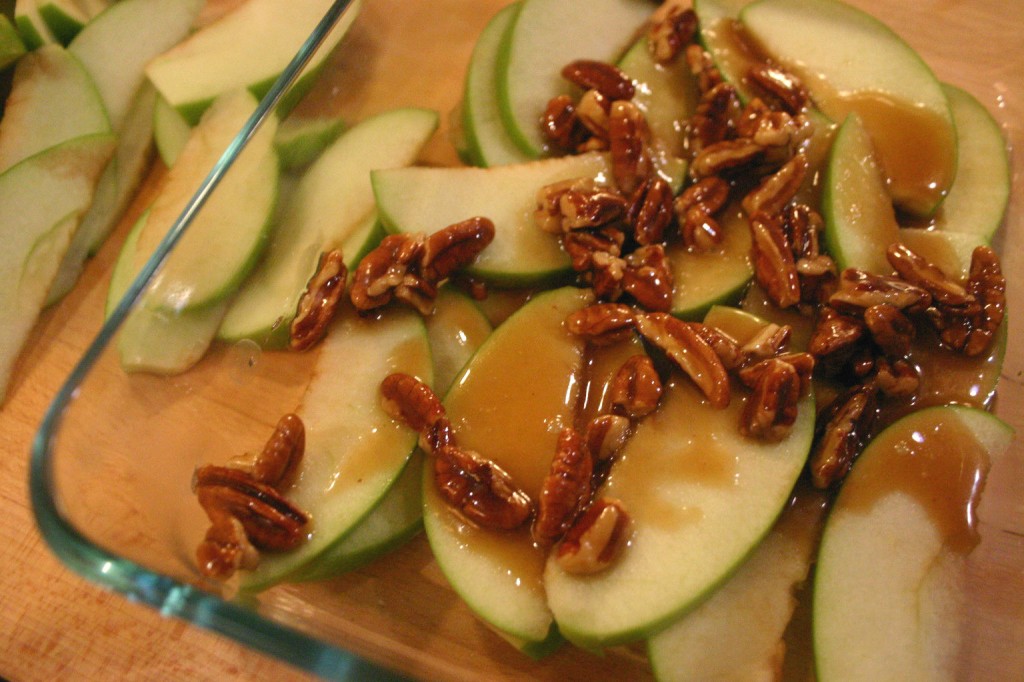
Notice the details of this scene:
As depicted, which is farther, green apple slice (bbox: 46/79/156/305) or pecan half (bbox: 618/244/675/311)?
green apple slice (bbox: 46/79/156/305)

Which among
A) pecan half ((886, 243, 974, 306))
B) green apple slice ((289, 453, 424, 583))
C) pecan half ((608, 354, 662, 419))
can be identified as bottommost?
green apple slice ((289, 453, 424, 583))

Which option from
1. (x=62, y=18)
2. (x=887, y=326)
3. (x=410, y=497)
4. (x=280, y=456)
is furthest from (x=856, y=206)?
(x=62, y=18)

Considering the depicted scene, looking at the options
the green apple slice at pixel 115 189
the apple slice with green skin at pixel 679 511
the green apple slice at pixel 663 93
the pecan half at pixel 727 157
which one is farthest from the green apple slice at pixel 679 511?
the green apple slice at pixel 115 189

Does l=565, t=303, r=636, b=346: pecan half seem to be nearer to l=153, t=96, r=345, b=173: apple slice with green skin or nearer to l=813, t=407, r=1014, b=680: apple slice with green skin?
l=813, t=407, r=1014, b=680: apple slice with green skin

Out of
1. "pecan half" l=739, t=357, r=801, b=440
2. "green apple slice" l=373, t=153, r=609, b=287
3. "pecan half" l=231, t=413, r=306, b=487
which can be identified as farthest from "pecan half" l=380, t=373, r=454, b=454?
"pecan half" l=739, t=357, r=801, b=440

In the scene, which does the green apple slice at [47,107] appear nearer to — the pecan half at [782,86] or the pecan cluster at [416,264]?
the pecan cluster at [416,264]

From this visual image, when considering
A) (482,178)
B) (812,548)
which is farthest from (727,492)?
(482,178)

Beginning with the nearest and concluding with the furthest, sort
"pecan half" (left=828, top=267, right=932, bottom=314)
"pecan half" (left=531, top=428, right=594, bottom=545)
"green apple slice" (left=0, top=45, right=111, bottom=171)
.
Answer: "pecan half" (left=531, top=428, right=594, bottom=545) < "pecan half" (left=828, top=267, right=932, bottom=314) < "green apple slice" (left=0, top=45, right=111, bottom=171)

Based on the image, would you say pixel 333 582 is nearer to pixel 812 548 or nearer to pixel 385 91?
pixel 812 548
